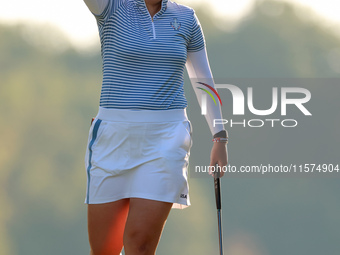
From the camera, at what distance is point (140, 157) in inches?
113

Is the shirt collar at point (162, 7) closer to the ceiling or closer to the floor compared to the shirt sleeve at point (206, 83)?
closer to the ceiling

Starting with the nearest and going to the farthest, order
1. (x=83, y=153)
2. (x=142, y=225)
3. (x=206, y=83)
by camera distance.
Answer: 1. (x=142, y=225)
2. (x=206, y=83)
3. (x=83, y=153)

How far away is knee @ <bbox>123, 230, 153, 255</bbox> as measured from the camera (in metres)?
2.80

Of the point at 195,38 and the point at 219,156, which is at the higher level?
the point at 195,38

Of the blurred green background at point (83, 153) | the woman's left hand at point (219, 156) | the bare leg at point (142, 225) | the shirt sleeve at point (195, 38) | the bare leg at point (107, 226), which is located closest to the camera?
the bare leg at point (142, 225)

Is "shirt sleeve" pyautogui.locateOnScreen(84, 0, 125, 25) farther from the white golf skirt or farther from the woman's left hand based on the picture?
the woman's left hand

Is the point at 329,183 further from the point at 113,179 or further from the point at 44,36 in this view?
the point at 113,179

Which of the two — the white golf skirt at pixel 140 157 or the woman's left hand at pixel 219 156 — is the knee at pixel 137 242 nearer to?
the white golf skirt at pixel 140 157

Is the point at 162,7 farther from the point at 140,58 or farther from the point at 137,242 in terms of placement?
the point at 137,242

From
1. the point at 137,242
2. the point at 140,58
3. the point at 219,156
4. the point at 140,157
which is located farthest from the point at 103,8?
the point at 137,242

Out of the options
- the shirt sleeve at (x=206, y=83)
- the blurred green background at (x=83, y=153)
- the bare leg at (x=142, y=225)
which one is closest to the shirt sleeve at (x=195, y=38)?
the shirt sleeve at (x=206, y=83)

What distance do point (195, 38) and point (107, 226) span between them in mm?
874

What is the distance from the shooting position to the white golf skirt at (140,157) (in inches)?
112

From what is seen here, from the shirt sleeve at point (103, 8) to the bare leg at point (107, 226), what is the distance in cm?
74
